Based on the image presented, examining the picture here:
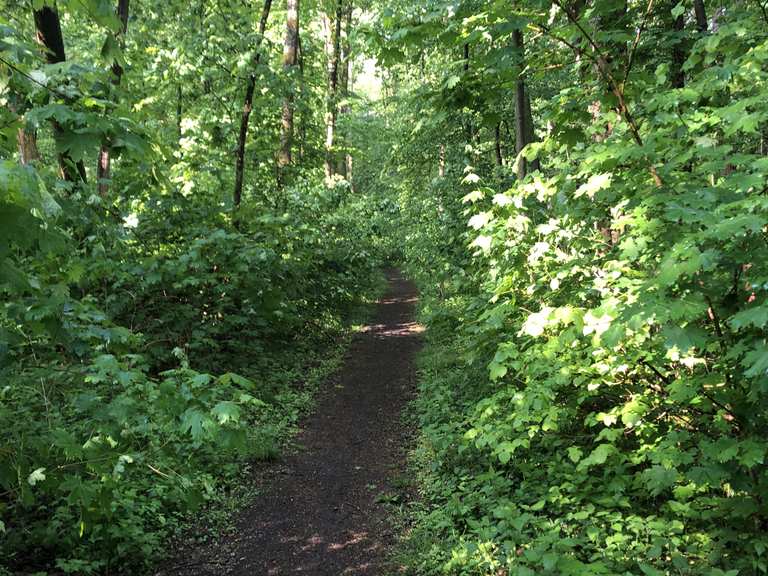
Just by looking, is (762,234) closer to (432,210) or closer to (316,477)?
(316,477)

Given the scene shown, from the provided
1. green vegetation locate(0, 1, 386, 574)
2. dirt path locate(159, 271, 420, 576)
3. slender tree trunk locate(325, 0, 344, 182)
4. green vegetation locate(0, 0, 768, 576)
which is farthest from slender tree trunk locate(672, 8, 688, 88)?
slender tree trunk locate(325, 0, 344, 182)

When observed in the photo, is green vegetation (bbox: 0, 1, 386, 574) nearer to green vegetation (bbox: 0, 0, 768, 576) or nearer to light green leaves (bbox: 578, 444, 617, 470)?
green vegetation (bbox: 0, 0, 768, 576)

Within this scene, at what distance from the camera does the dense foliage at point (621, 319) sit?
9.99 ft

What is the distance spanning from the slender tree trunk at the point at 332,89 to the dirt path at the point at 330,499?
30.8 ft

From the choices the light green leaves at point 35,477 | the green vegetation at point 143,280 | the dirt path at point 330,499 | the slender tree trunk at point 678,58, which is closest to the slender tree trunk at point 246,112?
the green vegetation at point 143,280

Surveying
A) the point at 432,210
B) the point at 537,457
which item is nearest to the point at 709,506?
the point at 537,457

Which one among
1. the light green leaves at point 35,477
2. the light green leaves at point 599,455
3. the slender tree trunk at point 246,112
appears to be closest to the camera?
the light green leaves at point 35,477

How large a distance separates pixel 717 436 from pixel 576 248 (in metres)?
1.94

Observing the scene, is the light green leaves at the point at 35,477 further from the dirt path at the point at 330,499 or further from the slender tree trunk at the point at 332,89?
the slender tree trunk at the point at 332,89

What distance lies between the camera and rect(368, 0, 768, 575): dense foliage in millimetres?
3045

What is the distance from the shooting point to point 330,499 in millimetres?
5914

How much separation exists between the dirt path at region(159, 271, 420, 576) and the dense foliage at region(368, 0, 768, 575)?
0.58 m

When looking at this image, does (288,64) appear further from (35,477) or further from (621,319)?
(621,319)

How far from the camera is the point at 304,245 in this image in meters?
12.2
